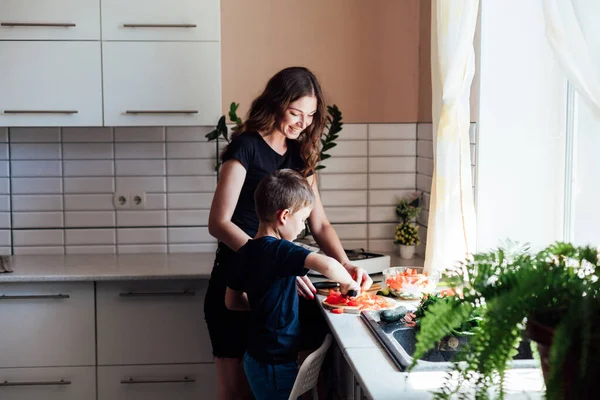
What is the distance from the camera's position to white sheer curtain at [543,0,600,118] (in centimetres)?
215

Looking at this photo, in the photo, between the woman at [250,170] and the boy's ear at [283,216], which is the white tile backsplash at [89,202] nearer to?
the woman at [250,170]

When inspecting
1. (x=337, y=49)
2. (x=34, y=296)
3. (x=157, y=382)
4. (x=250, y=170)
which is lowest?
(x=157, y=382)

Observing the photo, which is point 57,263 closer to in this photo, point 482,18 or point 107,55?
point 107,55

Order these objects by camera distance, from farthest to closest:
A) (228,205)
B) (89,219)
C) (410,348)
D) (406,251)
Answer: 1. (89,219)
2. (406,251)
3. (228,205)
4. (410,348)

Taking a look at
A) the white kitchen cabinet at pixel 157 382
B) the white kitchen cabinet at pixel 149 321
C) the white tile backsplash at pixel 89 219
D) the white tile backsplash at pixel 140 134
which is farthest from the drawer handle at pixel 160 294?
the white tile backsplash at pixel 140 134

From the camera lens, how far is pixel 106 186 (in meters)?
3.74

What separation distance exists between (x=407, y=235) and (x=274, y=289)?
1343mm

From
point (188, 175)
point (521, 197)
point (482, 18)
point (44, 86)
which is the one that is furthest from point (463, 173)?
point (44, 86)

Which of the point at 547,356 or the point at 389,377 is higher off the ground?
the point at 547,356

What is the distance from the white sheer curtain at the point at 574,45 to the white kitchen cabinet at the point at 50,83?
1833mm

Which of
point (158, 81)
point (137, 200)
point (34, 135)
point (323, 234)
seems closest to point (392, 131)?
point (323, 234)

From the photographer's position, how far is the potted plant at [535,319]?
51.2 inches

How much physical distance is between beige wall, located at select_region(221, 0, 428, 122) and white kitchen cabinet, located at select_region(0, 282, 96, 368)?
109 cm

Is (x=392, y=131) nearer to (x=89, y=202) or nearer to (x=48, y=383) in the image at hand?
(x=89, y=202)
